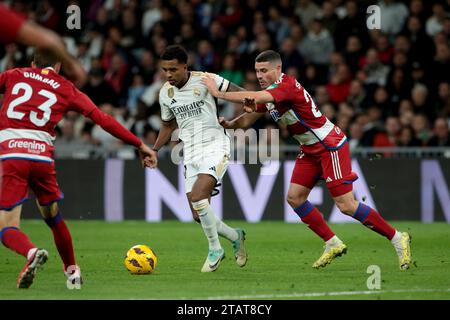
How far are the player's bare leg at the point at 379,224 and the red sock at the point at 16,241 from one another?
146 inches

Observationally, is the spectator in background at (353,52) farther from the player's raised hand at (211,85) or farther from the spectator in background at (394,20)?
the player's raised hand at (211,85)

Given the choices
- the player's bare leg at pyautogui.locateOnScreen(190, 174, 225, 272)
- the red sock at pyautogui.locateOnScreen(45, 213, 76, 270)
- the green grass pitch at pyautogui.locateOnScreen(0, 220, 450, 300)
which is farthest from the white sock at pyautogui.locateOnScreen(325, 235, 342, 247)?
the red sock at pyautogui.locateOnScreen(45, 213, 76, 270)

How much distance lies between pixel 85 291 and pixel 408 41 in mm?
12027

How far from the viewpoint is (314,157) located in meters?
11.3

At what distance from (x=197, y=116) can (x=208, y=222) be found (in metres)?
1.27

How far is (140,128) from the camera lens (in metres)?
20.0

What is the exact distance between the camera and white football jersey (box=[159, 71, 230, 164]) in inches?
443

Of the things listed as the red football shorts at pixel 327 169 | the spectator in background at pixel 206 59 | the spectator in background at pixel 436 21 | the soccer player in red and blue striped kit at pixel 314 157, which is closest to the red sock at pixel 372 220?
the soccer player in red and blue striped kit at pixel 314 157

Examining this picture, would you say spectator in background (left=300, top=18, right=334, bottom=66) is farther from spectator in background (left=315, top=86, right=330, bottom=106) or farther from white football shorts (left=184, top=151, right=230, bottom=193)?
white football shorts (left=184, top=151, right=230, bottom=193)

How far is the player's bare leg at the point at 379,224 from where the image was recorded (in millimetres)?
10742

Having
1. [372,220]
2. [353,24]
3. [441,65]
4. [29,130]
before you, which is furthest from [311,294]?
[353,24]

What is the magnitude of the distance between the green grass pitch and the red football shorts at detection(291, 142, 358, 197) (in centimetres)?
95
